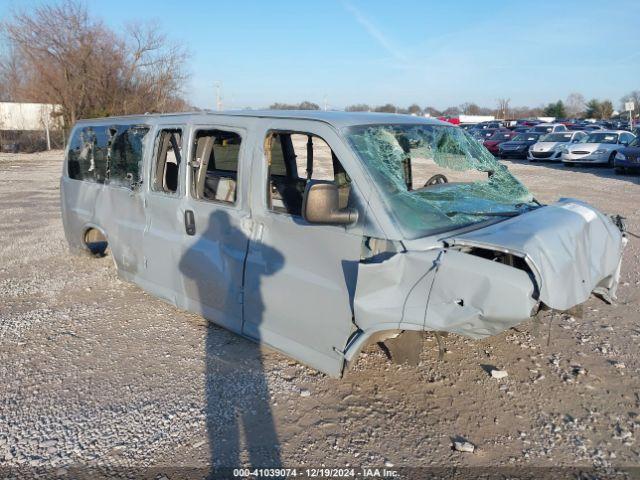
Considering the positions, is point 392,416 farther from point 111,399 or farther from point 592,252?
point 111,399

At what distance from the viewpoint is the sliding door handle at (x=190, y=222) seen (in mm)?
4238

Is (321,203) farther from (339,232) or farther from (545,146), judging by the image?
(545,146)

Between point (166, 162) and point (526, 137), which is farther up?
point (526, 137)

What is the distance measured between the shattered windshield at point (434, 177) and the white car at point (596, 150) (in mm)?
19293

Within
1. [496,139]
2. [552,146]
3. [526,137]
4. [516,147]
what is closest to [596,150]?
[552,146]

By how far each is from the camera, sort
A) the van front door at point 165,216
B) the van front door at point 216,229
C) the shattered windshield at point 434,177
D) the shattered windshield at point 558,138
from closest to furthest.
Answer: the shattered windshield at point 434,177 < the van front door at point 216,229 < the van front door at point 165,216 < the shattered windshield at point 558,138

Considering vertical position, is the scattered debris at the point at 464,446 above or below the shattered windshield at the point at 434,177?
below

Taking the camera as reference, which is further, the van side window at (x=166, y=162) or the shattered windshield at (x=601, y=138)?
the shattered windshield at (x=601, y=138)

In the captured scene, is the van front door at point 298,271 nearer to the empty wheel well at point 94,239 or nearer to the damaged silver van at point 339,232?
the damaged silver van at point 339,232

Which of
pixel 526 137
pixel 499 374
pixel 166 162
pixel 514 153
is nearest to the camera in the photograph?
pixel 499 374

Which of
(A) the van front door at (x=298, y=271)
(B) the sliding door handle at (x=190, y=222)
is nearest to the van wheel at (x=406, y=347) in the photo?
(A) the van front door at (x=298, y=271)

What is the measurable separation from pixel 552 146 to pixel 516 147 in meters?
2.15

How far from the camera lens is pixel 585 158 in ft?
69.6

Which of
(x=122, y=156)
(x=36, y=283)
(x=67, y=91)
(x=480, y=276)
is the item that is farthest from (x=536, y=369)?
(x=67, y=91)
